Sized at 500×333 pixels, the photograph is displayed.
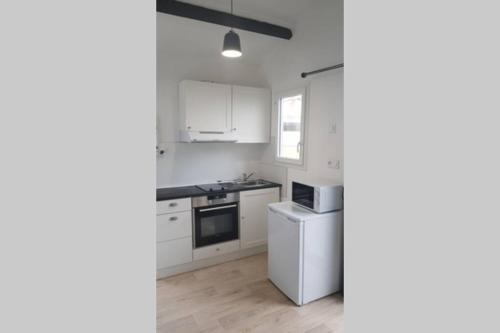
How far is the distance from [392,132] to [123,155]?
29 centimetres

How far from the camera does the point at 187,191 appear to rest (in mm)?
3002

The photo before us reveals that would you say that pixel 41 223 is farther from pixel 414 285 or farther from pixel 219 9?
pixel 219 9

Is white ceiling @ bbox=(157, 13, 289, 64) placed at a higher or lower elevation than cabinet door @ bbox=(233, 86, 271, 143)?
higher

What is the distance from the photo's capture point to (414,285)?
29 cm

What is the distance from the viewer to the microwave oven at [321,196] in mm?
2314

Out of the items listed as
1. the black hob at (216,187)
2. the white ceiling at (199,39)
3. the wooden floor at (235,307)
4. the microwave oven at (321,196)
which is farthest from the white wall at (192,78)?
the microwave oven at (321,196)

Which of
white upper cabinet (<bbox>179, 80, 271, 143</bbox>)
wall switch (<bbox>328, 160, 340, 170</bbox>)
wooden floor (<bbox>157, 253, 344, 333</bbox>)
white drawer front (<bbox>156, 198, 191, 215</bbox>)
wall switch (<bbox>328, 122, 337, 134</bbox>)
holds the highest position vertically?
white upper cabinet (<bbox>179, 80, 271, 143</bbox>)

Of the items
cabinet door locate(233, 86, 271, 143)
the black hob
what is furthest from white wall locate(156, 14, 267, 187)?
cabinet door locate(233, 86, 271, 143)

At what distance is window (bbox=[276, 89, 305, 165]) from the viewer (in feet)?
10.2

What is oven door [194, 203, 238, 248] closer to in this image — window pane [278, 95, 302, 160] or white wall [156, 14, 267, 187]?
white wall [156, 14, 267, 187]

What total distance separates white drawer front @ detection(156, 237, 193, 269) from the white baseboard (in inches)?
2.4

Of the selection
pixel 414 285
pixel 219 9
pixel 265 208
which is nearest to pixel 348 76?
pixel 414 285

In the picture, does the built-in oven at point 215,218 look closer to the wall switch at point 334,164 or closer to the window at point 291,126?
the window at point 291,126

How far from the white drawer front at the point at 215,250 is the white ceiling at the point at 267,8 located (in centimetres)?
247
